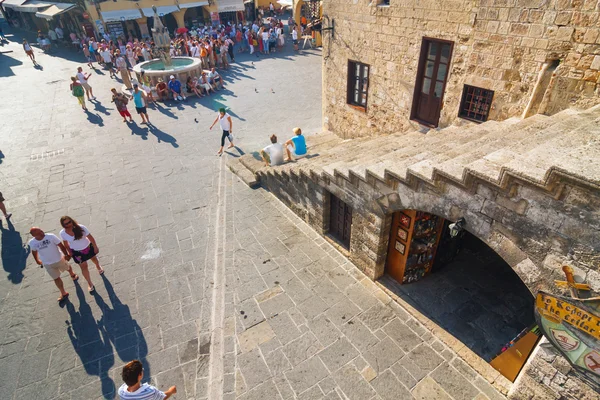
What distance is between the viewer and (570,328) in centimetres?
346

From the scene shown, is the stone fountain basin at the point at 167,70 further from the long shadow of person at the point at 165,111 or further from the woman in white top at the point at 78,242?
the woman in white top at the point at 78,242

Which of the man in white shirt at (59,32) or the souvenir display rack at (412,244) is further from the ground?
the man in white shirt at (59,32)

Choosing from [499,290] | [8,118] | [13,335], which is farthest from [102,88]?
[499,290]

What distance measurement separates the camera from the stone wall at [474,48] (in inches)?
217

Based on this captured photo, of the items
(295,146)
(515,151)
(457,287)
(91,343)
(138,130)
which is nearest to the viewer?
(515,151)

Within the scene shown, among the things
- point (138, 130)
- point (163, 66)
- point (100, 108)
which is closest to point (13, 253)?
point (138, 130)

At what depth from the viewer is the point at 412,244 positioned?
5.79 meters

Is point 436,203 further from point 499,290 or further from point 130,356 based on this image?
point 130,356

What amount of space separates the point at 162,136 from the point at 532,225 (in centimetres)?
1237

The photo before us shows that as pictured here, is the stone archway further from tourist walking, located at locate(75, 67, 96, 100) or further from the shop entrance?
tourist walking, located at locate(75, 67, 96, 100)

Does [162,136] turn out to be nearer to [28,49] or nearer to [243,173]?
[243,173]

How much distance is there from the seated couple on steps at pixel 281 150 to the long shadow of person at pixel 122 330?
4944mm

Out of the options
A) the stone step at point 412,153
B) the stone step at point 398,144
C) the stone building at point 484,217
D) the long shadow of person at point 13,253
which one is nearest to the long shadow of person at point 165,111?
the long shadow of person at point 13,253

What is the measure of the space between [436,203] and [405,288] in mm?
2333
